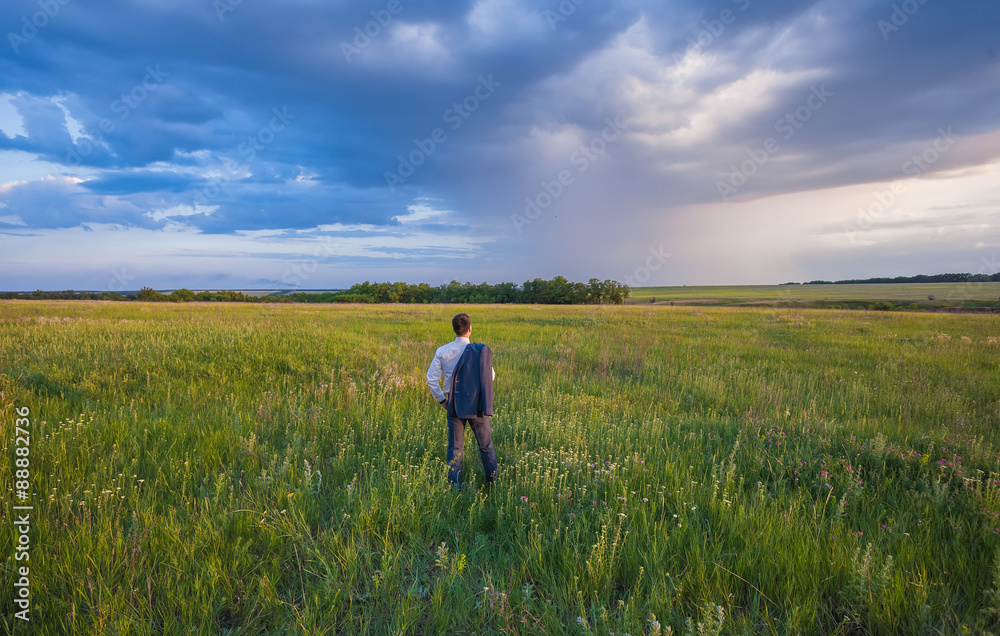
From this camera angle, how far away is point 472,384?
4570 millimetres

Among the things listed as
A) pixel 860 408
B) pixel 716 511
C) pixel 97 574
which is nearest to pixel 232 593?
pixel 97 574

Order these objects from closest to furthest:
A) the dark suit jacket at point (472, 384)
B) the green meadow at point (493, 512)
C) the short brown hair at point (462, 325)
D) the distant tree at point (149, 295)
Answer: the green meadow at point (493, 512) → the dark suit jacket at point (472, 384) → the short brown hair at point (462, 325) → the distant tree at point (149, 295)

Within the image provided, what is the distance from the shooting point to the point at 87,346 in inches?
399

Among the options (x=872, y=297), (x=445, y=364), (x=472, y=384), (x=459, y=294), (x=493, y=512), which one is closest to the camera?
(x=493, y=512)

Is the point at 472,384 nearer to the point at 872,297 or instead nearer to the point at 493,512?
the point at 493,512

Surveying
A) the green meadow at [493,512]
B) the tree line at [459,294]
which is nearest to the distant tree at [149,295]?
the tree line at [459,294]

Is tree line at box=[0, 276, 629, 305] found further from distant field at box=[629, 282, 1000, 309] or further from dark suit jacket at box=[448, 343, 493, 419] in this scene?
dark suit jacket at box=[448, 343, 493, 419]

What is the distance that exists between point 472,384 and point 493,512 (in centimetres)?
132

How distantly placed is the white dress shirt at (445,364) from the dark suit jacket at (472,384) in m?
0.13

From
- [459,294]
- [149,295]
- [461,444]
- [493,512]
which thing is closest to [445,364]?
[461,444]

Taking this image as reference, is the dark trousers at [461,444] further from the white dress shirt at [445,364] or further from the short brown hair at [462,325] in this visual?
the short brown hair at [462,325]

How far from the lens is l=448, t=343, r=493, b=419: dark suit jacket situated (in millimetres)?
4578

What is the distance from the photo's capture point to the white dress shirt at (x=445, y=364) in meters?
4.75

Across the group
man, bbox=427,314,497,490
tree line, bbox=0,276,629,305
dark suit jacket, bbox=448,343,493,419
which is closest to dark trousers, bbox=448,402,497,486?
man, bbox=427,314,497,490
